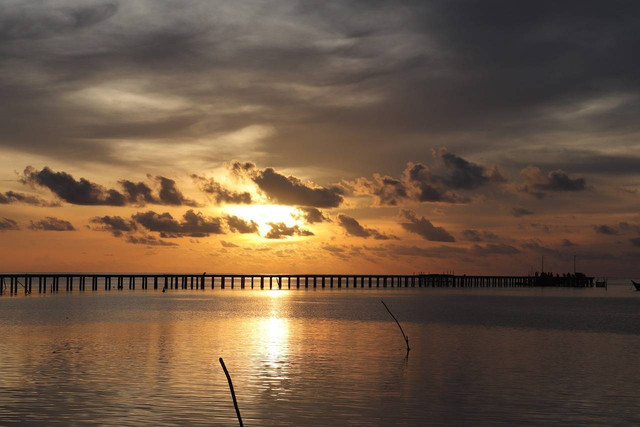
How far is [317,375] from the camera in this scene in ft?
114

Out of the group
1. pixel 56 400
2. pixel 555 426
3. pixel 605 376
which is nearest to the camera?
pixel 555 426

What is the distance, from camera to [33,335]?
53.6 metres

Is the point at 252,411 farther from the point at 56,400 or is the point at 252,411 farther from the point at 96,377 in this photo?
the point at 96,377

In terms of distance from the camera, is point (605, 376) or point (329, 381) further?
point (605, 376)

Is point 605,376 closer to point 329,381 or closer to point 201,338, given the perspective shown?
point 329,381

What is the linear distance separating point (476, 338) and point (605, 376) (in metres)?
20.1

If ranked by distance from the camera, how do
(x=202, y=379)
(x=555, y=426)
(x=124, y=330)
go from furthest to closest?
(x=124, y=330) → (x=202, y=379) → (x=555, y=426)

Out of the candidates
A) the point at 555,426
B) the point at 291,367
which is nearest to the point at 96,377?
the point at 291,367

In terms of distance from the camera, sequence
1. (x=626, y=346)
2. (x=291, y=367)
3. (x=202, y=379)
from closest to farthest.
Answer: (x=202, y=379), (x=291, y=367), (x=626, y=346)

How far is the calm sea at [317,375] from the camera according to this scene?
2575 cm

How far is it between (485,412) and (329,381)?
8.40 metres

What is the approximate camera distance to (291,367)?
37.6 meters

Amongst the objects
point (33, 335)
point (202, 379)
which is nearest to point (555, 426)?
point (202, 379)

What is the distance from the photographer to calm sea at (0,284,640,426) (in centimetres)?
2575
